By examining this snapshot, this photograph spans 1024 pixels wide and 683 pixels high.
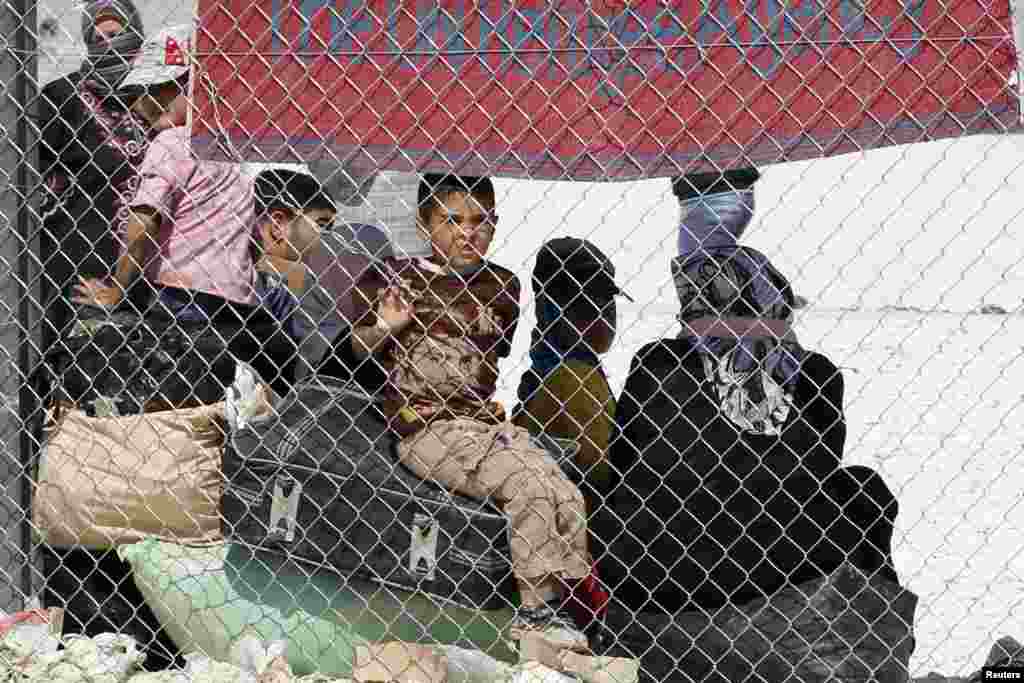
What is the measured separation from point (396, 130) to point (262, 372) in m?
0.80

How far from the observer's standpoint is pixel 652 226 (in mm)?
7777

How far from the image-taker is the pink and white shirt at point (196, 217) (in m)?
3.74

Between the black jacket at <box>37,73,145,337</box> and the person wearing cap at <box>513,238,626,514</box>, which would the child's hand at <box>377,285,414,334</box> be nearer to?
the person wearing cap at <box>513,238,626,514</box>

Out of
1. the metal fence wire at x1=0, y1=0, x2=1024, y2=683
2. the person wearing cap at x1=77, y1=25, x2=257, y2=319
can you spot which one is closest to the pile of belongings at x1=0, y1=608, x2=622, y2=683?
the metal fence wire at x1=0, y1=0, x2=1024, y2=683

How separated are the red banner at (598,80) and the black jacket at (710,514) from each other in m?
0.71

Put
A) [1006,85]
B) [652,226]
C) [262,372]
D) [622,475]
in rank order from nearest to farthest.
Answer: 1. [1006,85]
2. [622,475]
3. [262,372]
4. [652,226]

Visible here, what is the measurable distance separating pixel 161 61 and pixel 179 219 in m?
0.47

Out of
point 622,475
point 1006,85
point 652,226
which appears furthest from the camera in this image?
point 652,226

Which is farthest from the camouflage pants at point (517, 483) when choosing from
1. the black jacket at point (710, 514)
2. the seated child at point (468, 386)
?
the black jacket at point (710, 514)

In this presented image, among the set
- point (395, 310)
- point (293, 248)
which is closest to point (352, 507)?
point (395, 310)

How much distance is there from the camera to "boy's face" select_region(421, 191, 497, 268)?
140 inches

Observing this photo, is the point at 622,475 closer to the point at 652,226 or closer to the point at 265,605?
the point at 265,605

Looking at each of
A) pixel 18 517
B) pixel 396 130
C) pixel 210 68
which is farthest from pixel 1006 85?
pixel 18 517

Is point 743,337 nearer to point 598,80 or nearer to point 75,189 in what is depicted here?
point 598,80
